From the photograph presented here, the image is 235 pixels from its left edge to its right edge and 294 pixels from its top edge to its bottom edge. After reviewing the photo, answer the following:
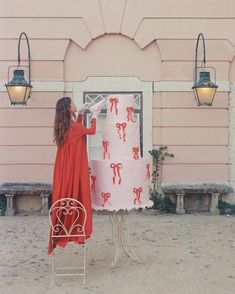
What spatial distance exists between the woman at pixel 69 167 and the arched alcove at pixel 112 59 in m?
4.37

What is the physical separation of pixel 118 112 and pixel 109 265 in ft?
5.31

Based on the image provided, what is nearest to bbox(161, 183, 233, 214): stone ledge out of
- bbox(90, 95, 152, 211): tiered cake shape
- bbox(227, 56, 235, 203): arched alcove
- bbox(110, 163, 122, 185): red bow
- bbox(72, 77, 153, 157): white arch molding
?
bbox(227, 56, 235, 203): arched alcove

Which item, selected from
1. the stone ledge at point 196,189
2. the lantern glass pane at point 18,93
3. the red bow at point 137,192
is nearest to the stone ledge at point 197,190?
the stone ledge at point 196,189

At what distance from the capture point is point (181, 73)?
9812 millimetres

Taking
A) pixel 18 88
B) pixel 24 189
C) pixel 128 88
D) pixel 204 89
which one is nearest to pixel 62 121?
pixel 18 88

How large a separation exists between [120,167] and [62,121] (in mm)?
753

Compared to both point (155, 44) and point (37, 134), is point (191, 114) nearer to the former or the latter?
point (155, 44)

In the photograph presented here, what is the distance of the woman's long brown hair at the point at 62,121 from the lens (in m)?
5.54

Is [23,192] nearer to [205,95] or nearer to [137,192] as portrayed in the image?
[205,95]

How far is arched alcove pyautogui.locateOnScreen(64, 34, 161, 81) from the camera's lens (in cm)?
986

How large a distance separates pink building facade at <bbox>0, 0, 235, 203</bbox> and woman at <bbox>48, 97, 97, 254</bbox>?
13.8ft

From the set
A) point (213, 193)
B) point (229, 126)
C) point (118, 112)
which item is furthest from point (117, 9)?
point (118, 112)

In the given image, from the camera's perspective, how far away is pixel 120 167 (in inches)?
225

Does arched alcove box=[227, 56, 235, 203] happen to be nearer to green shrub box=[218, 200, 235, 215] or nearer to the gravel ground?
green shrub box=[218, 200, 235, 215]
